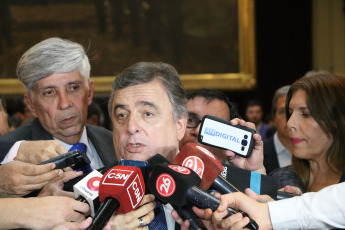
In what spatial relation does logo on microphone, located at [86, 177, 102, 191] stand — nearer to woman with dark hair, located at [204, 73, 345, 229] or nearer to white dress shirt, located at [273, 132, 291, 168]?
woman with dark hair, located at [204, 73, 345, 229]

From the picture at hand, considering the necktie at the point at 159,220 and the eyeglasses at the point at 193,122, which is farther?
the eyeglasses at the point at 193,122

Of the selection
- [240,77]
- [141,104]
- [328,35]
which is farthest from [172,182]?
[328,35]

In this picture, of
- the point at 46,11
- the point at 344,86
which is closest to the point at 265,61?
the point at 46,11

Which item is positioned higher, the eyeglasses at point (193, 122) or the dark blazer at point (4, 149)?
the dark blazer at point (4, 149)

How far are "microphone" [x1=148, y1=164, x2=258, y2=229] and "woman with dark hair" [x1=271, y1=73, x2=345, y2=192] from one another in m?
1.00

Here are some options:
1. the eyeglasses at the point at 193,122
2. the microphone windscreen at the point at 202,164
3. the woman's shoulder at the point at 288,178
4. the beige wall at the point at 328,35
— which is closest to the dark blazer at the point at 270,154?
the eyeglasses at the point at 193,122

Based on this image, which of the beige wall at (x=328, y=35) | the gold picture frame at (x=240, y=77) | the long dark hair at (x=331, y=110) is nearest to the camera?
the long dark hair at (x=331, y=110)

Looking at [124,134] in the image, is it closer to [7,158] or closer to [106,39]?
[7,158]

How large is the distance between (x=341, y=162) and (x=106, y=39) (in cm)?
677

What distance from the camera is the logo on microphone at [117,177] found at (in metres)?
1.55

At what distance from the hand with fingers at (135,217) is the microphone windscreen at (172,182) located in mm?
145

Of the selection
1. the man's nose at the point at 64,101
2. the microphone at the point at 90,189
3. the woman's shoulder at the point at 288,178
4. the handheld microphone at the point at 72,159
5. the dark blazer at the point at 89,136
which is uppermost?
the handheld microphone at the point at 72,159

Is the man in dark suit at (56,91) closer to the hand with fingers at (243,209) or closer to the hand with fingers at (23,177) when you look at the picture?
the hand with fingers at (23,177)

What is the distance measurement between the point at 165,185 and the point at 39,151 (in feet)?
2.47
